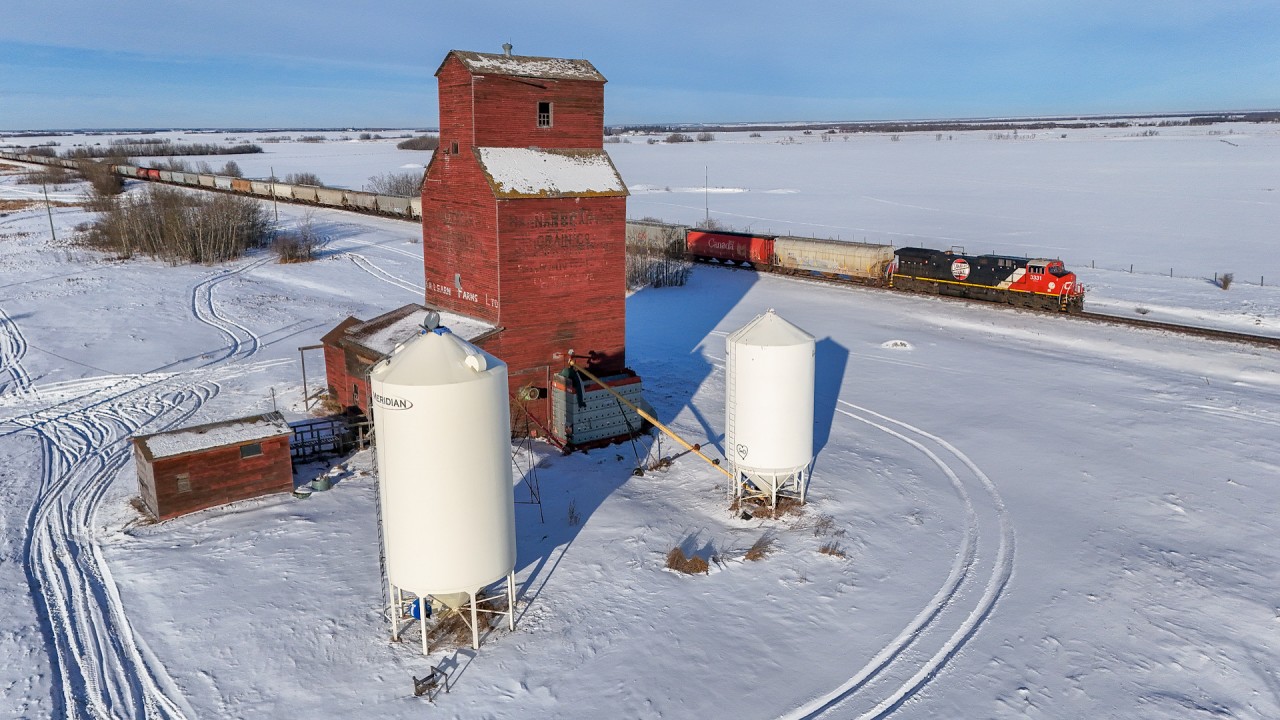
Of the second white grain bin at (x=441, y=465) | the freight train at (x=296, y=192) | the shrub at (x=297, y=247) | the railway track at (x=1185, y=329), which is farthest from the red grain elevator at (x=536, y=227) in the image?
the freight train at (x=296, y=192)

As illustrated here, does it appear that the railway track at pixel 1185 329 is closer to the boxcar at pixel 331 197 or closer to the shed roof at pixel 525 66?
the shed roof at pixel 525 66

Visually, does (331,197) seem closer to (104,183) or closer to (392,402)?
(104,183)

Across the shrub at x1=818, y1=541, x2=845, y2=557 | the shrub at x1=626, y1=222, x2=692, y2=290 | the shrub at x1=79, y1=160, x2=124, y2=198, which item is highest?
the shrub at x1=79, y1=160, x2=124, y2=198

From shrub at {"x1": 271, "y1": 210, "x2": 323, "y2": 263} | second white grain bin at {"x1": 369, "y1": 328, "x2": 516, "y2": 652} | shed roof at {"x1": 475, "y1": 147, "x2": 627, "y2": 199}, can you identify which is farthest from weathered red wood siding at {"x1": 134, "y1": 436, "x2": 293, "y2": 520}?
shrub at {"x1": 271, "y1": 210, "x2": 323, "y2": 263}

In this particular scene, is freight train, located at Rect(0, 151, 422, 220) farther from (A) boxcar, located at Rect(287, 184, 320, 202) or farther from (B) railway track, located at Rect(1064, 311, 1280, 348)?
(B) railway track, located at Rect(1064, 311, 1280, 348)

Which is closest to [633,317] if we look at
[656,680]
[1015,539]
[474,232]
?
[474,232]

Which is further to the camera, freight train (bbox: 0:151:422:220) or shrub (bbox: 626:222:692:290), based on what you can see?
freight train (bbox: 0:151:422:220)

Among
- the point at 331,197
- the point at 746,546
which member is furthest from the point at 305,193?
the point at 746,546

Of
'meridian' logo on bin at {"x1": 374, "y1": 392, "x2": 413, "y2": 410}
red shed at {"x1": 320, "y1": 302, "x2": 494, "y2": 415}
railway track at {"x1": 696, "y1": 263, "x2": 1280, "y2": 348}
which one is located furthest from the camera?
railway track at {"x1": 696, "y1": 263, "x2": 1280, "y2": 348}
